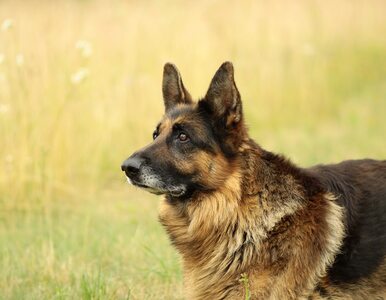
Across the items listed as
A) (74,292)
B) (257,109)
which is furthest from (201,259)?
(257,109)

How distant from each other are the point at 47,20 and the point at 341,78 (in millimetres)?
6749

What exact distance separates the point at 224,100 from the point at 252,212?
0.73m

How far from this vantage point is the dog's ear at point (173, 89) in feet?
16.0

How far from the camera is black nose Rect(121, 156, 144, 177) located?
432 centimetres

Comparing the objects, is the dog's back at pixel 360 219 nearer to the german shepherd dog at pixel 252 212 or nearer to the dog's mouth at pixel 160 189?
the german shepherd dog at pixel 252 212

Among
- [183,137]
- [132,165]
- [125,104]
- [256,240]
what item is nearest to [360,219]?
[256,240]

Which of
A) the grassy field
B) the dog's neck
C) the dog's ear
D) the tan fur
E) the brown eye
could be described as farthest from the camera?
the grassy field

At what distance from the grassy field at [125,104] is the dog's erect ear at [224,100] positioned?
1388 mm

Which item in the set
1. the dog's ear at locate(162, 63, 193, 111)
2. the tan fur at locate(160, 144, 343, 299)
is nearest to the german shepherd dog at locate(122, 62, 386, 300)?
the tan fur at locate(160, 144, 343, 299)

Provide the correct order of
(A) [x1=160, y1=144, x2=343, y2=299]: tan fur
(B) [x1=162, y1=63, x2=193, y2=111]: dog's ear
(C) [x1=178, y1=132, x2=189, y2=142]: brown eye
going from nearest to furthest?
1. (A) [x1=160, y1=144, x2=343, y2=299]: tan fur
2. (C) [x1=178, y1=132, x2=189, y2=142]: brown eye
3. (B) [x1=162, y1=63, x2=193, y2=111]: dog's ear

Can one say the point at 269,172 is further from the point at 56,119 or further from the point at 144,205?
the point at 56,119

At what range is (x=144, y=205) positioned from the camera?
26.1ft

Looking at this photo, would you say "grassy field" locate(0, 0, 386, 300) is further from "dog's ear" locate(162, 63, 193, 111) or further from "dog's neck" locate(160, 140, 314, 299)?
"dog's ear" locate(162, 63, 193, 111)

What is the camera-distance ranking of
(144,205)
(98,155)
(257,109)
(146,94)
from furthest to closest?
(257,109) < (146,94) < (98,155) < (144,205)
